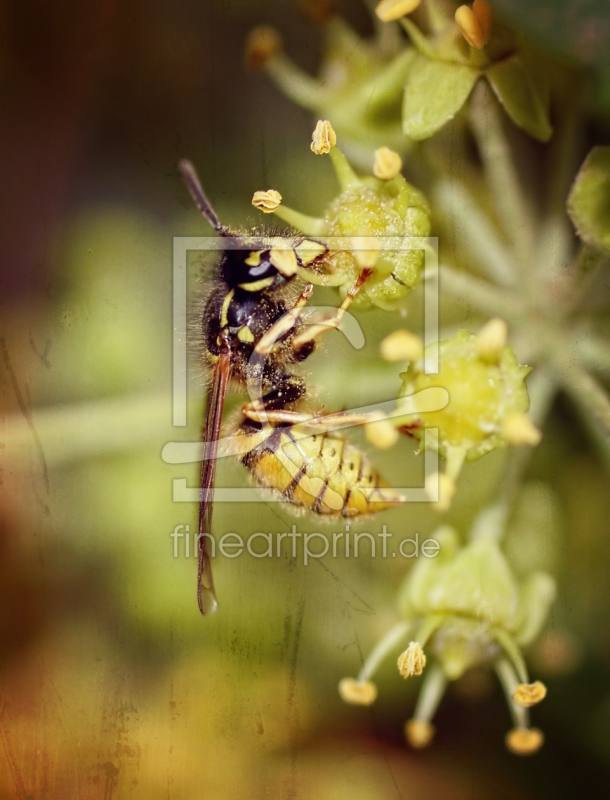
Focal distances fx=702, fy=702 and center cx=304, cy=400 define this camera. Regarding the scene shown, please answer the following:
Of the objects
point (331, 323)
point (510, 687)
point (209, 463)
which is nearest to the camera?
point (209, 463)

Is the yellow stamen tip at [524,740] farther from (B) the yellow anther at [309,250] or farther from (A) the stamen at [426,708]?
(B) the yellow anther at [309,250]

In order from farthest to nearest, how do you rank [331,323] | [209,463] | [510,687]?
[510,687] → [331,323] → [209,463]

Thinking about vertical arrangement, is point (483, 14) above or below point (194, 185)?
above

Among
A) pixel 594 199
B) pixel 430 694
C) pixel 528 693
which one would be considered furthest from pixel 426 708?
pixel 594 199

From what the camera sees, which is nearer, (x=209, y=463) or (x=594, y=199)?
(x=209, y=463)

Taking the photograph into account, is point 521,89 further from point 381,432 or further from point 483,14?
point 381,432

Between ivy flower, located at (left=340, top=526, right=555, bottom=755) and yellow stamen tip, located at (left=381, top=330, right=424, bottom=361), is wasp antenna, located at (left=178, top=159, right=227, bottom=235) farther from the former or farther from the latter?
ivy flower, located at (left=340, top=526, right=555, bottom=755)

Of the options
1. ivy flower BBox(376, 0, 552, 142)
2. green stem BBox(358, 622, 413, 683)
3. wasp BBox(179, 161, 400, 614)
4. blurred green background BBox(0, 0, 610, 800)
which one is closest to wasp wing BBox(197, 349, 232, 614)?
wasp BBox(179, 161, 400, 614)

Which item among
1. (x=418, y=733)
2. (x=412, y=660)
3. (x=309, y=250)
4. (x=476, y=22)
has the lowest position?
(x=418, y=733)
